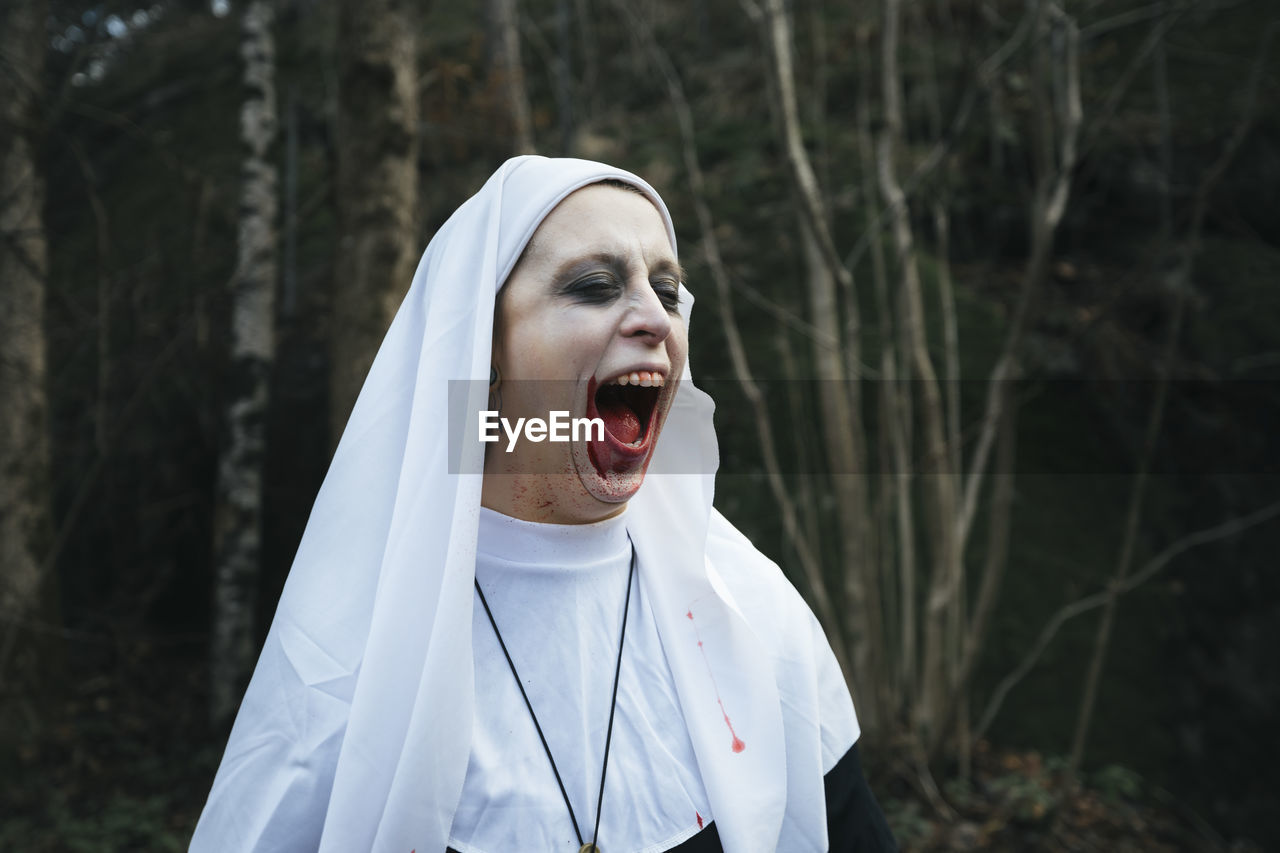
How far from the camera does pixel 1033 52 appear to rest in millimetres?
3678

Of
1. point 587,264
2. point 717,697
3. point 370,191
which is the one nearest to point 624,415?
point 587,264

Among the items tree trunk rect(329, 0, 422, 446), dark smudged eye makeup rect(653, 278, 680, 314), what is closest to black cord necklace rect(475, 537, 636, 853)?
dark smudged eye makeup rect(653, 278, 680, 314)

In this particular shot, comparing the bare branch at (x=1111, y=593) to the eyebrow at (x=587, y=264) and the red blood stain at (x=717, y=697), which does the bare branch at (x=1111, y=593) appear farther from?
the eyebrow at (x=587, y=264)

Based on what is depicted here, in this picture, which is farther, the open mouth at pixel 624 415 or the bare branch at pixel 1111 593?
the bare branch at pixel 1111 593

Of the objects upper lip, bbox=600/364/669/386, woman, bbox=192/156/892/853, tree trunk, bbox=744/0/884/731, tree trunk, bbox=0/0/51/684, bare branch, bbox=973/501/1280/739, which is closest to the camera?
woman, bbox=192/156/892/853

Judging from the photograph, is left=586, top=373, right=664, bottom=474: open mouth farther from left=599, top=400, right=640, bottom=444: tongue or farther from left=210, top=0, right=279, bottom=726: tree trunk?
left=210, top=0, right=279, bottom=726: tree trunk

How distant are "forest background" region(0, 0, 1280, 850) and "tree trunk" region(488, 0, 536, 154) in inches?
2.1

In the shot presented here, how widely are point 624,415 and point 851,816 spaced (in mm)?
846

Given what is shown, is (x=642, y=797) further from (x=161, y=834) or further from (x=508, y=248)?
(x=161, y=834)

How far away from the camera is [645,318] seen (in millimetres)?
1383

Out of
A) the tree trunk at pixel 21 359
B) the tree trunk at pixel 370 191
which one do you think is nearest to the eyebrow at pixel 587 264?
A: the tree trunk at pixel 370 191

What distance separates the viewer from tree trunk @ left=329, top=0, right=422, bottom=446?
10.6ft

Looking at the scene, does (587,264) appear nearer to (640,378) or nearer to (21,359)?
(640,378)

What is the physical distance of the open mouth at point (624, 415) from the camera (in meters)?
1.42
